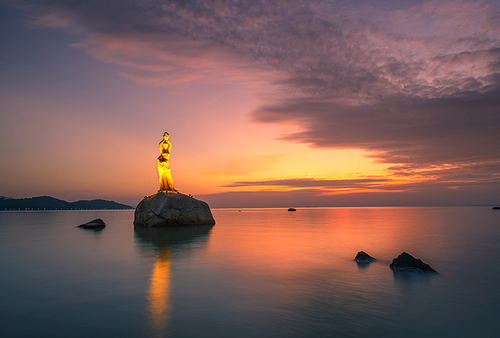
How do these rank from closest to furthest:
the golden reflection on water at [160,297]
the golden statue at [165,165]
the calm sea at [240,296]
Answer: the calm sea at [240,296]
the golden reflection on water at [160,297]
the golden statue at [165,165]

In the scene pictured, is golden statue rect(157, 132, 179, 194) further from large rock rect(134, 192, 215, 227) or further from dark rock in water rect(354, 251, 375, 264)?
dark rock in water rect(354, 251, 375, 264)

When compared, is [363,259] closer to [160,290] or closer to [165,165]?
[160,290]

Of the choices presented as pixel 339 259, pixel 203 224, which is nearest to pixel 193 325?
pixel 339 259

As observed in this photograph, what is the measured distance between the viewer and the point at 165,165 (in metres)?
37.1

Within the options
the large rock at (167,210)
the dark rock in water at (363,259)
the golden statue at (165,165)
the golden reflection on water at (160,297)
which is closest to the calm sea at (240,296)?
the golden reflection on water at (160,297)

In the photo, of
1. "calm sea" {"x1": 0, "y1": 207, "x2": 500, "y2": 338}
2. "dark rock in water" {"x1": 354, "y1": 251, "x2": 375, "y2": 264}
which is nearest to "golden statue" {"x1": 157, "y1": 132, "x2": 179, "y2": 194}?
"calm sea" {"x1": 0, "y1": 207, "x2": 500, "y2": 338}

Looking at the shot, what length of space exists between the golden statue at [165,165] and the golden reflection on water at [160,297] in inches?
884

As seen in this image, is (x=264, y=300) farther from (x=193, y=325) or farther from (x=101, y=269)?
(x=101, y=269)

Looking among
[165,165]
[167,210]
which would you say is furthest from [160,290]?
[165,165]

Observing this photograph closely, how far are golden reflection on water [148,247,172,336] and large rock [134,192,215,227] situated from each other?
798 inches

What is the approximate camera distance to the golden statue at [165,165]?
3694 cm

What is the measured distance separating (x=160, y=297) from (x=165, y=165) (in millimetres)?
29262

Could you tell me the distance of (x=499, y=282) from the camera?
12.0m

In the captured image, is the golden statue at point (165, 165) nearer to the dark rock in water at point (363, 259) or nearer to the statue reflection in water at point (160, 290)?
the statue reflection in water at point (160, 290)
